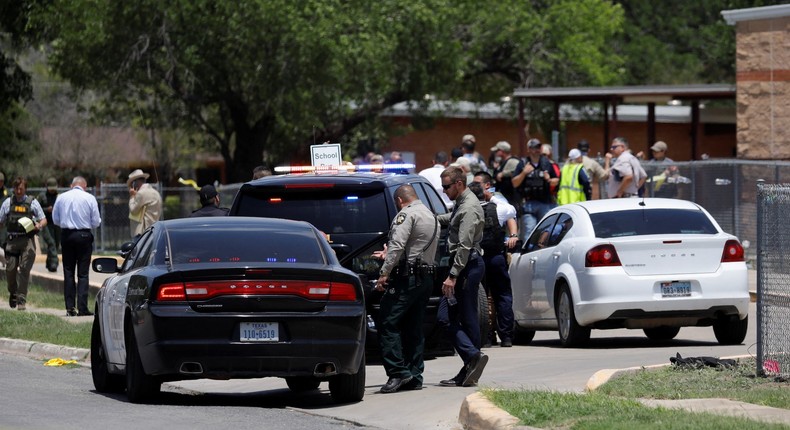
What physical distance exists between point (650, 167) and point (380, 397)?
14432 millimetres

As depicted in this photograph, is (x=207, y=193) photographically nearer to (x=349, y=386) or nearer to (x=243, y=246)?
(x=243, y=246)

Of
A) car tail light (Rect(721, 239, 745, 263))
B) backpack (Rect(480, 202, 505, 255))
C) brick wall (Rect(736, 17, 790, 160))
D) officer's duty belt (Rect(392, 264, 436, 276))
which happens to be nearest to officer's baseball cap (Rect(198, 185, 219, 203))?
backpack (Rect(480, 202, 505, 255))

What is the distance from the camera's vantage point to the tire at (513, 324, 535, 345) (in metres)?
16.9

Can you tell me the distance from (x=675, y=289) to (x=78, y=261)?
9.17 metres

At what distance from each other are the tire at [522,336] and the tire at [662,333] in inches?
52.7

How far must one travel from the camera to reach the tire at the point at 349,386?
11641 mm

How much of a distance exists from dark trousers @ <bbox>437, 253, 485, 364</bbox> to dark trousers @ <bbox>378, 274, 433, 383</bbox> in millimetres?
223

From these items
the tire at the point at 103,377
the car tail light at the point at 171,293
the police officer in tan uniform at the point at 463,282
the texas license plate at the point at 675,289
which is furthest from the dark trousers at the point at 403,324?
the texas license plate at the point at 675,289

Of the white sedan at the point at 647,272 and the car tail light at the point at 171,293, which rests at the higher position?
the car tail light at the point at 171,293

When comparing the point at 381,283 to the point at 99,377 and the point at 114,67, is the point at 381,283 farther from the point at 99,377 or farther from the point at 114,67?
the point at 114,67

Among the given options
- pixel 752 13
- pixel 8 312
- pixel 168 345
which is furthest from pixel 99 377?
pixel 752 13

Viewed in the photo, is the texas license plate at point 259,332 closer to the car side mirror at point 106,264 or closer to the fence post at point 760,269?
the car side mirror at point 106,264

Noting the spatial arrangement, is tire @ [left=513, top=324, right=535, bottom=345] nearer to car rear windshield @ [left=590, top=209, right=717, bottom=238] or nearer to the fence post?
car rear windshield @ [left=590, top=209, right=717, bottom=238]

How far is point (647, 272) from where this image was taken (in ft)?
48.8
